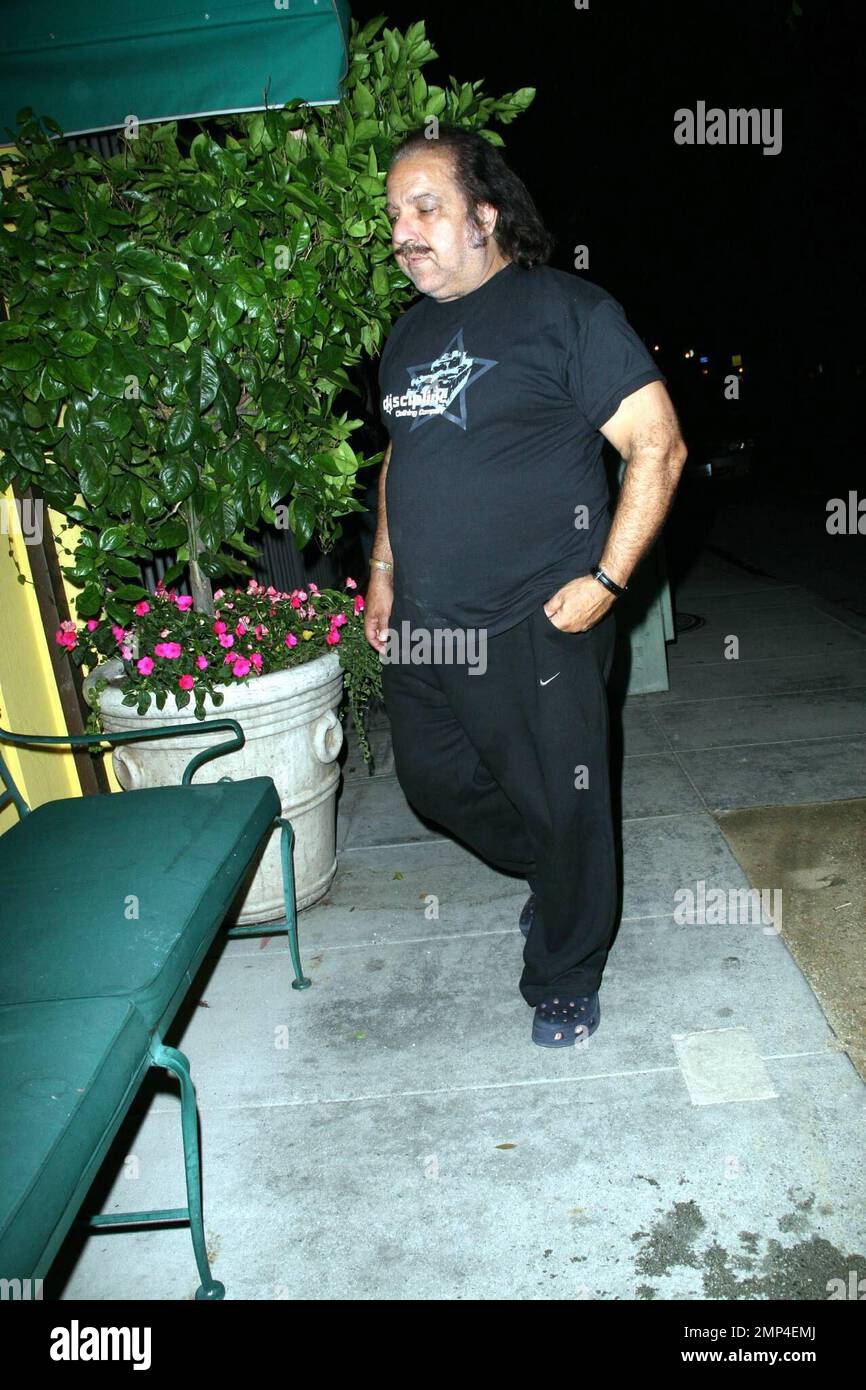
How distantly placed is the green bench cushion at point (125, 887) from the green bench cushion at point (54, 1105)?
0.24 feet

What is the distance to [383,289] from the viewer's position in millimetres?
3217

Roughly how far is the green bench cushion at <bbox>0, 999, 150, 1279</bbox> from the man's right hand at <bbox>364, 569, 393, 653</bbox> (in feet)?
4.76

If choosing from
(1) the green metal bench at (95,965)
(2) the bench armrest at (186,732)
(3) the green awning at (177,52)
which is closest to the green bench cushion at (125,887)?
(1) the green metal bench at (95,965)

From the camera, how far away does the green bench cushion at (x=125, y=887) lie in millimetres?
1910

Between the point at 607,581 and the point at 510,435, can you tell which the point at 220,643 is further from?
the point at 607,581

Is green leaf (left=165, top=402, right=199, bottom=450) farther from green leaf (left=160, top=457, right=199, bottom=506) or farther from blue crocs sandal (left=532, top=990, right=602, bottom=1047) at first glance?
blue crocs sandal (left=532, top=990, right=602, bottom=1047)

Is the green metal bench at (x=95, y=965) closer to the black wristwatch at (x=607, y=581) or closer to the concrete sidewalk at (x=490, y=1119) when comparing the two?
the concrete sidewalk at (x=490, y=1119)

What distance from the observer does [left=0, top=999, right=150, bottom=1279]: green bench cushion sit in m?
1.39

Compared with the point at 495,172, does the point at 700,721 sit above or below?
below

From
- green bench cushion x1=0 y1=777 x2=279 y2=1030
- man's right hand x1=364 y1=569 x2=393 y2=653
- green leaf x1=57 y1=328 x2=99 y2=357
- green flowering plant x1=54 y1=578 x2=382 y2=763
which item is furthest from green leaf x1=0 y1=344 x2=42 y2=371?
green bench cushion x1=0 y1=777 x2=279 y2=1030
